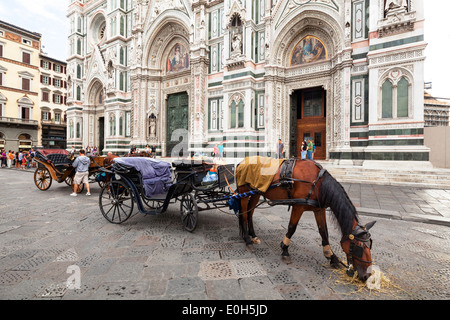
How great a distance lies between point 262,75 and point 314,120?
450 cm

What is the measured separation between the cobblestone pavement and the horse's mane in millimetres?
184

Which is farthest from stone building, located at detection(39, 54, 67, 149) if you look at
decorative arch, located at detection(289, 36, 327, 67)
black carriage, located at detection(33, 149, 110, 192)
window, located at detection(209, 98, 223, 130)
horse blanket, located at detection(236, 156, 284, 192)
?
horse blanket, located at detection(236, 156, 284, 192)

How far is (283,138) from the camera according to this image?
44.7ft

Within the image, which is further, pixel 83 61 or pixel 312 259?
pixel 83 61

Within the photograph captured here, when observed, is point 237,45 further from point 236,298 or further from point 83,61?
point 83,61

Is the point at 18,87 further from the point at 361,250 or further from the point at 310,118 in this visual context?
the point at 361,250

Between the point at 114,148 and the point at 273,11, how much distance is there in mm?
16762

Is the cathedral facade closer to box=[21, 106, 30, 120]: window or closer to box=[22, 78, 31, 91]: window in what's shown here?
box=[22, 78, 31, 91]: window

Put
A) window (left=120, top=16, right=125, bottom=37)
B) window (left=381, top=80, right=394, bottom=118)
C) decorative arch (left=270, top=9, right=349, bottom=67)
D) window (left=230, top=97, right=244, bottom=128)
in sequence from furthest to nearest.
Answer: window (left=120, top=16, right=125, bottom=37) → window (left=230, top=97, right=244, bottom=128) → decorative arch (left=270, top=9, right=349, bottom=67) → window (left=381, top=80, right=394, bottom=118)

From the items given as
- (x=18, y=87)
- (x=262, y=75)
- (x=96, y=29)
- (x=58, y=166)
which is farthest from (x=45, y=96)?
(x=262, y=75)

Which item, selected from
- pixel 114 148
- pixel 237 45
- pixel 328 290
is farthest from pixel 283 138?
pixel 114 148

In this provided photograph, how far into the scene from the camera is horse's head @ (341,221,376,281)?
6.85 ft

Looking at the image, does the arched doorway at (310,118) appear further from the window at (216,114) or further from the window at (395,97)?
the window at (216,114)

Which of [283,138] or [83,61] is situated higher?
[83,61]
